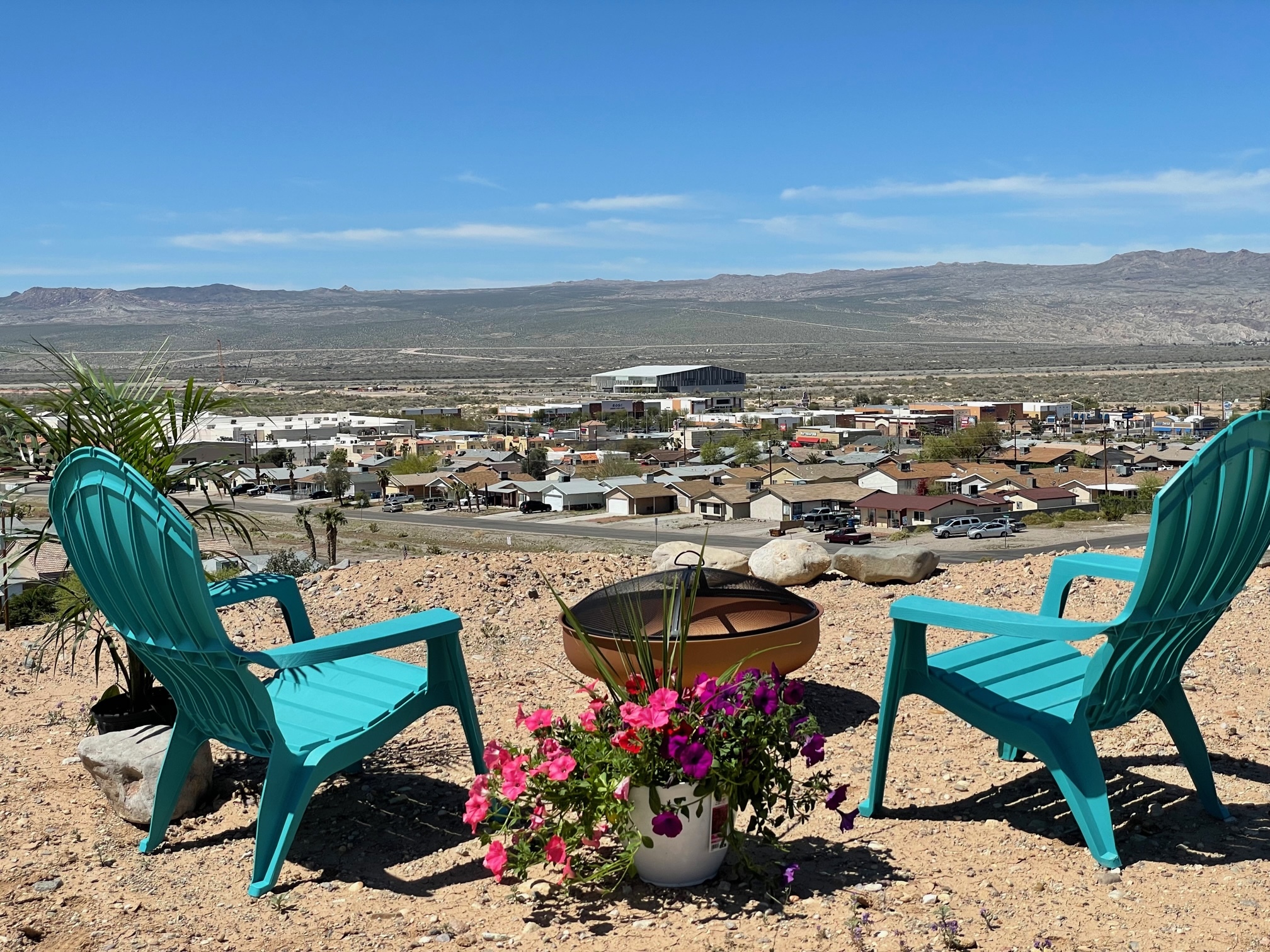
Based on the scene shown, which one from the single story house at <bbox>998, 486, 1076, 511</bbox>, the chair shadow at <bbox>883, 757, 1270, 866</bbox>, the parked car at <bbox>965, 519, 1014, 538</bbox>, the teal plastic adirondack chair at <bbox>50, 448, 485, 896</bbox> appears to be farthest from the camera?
the single story house at <bbox>998, 486, 1076, 511</bbox>

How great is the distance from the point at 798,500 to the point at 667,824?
119 ft

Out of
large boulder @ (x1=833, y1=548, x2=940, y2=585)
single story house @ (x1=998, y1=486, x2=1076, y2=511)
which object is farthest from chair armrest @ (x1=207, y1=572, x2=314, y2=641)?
single story house @ (x1=998, y1=486, x2=1076, y2=511)

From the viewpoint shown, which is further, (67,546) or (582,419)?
(582,419)

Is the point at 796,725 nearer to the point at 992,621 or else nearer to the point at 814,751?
the point at 814,751

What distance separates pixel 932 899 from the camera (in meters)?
3.15

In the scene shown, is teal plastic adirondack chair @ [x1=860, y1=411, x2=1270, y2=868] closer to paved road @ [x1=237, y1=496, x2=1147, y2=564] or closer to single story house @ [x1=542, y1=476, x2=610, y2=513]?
paved road @ [x1=237, y1=496, x2=1147, y2=564]

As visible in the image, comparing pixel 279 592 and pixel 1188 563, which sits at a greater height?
pixel 1188 563

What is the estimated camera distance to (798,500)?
39.0 m

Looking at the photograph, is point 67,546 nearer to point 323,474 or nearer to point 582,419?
point 323,474

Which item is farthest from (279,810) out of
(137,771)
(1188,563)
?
(1188,563)

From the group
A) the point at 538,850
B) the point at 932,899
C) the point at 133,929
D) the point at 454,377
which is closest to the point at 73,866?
the point at 133,929

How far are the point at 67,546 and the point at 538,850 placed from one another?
68.1 inches

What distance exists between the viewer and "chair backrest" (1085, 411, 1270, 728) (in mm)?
3203

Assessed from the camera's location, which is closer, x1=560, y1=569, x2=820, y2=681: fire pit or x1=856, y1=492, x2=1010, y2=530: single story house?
x1=560, y1=569, x2=820, y2=681: fire pit
